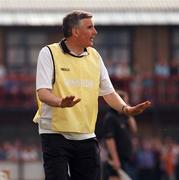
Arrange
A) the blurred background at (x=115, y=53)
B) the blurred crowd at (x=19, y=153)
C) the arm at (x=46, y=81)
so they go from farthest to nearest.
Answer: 1. the blurred background at (x=115, y=53)
2. the blurred crowd at (x=19, y=153)
3. the arm at (x=46, y=81)

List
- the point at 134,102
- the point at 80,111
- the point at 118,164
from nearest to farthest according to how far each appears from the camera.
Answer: the point at 80,111 → the point at 118,164 → the point at 134,102

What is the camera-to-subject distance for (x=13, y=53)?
34.3 m

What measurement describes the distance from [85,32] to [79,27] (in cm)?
6

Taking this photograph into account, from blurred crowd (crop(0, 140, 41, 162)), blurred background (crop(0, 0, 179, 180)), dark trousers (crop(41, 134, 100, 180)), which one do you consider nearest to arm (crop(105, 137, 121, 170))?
dark trousers (crop(41, 134, 100, 180))

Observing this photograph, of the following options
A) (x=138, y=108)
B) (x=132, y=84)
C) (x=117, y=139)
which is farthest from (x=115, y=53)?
(x=138, y=108)

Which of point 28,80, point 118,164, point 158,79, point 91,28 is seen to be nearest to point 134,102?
point 158,79

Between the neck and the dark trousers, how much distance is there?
0.64 m

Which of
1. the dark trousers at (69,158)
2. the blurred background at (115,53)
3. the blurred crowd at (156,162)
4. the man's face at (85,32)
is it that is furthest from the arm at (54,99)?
the blurred background at (115,53)

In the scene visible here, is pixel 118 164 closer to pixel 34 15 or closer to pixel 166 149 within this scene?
pixel 166 149

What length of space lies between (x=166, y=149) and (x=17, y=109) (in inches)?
271

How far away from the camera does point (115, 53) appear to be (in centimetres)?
3419

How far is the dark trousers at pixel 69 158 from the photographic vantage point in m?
7.44

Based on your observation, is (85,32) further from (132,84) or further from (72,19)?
(132,84)

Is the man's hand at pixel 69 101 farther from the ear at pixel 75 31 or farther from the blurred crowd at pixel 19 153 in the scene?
the blurred crowd at pixel 19 153
